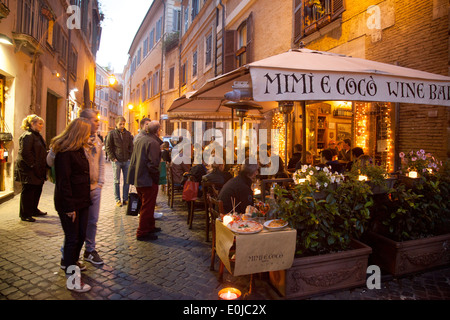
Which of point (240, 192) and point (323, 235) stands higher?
point (240, 192)

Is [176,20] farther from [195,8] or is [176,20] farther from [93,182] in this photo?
[93,182]

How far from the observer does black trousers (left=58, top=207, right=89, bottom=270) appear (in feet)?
10.6

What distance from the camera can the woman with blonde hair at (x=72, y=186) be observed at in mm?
3113

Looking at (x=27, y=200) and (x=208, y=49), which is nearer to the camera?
(x=27, y=200)

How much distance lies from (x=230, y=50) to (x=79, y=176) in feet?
37.7

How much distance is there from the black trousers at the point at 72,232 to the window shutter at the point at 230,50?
36.7ft

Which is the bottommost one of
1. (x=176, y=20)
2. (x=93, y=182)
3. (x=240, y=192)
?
(x=240, y=192)

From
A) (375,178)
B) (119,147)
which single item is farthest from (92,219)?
(375,178)

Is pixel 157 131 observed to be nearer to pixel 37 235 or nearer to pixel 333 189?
pixel 37 235

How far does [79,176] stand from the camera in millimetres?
3234

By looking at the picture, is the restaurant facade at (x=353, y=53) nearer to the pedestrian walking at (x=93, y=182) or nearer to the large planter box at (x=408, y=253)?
the large planter box at (x=408, y=253)

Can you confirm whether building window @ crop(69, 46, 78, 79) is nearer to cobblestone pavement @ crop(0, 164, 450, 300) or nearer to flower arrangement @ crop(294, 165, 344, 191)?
cobblestone pavement @ crop(0, 164, 450, 300)

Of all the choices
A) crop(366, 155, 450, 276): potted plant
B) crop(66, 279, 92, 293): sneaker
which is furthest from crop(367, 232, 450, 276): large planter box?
crop(66, 279, 92, 293): sneaker
